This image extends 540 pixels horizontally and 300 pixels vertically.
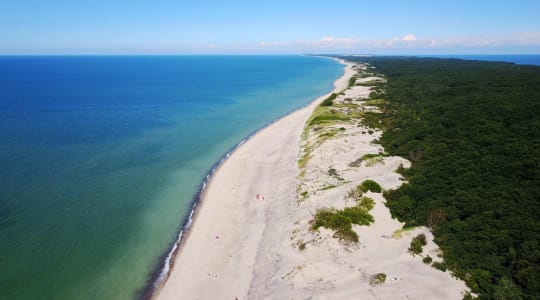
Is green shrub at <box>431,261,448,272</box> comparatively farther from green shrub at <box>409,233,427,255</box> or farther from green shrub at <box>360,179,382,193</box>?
green shrub at <box>360,179,382,193</box>

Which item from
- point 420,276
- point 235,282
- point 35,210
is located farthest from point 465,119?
point 35,210

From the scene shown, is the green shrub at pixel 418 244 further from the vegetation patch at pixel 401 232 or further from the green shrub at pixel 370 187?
the green shrub at pixel 370 187

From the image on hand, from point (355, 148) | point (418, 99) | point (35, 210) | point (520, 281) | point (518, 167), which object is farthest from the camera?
point (418, 99)

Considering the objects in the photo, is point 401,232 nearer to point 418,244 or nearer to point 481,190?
point 418,244

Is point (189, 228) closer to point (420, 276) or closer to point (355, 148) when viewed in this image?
point (420, 276)

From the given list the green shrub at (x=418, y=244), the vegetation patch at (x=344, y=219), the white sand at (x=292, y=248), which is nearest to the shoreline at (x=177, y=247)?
the white sand at (x=292, y=248)

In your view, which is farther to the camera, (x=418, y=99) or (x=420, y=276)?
(x=418, y=99)

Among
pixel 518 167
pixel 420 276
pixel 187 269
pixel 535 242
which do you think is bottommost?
pixel 187 269
